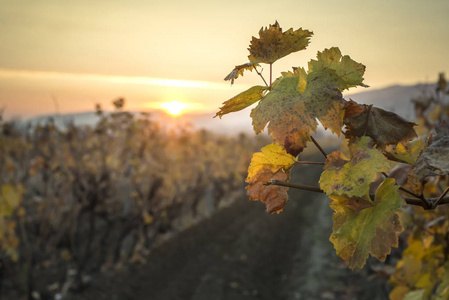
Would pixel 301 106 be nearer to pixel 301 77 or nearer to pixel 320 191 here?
pixel 301 77

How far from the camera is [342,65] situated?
79 centimetres

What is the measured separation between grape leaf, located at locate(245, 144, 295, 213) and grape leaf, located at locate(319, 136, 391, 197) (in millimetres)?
106

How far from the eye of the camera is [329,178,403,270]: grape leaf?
0.75m

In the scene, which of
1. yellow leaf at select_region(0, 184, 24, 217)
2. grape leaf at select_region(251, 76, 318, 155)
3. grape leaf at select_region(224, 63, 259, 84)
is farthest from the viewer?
yellow leaf at select_region(0, 184, 24, 217)

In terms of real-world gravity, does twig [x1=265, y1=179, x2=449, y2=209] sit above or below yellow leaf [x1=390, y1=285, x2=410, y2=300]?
above

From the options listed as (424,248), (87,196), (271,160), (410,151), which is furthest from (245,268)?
(271,160)

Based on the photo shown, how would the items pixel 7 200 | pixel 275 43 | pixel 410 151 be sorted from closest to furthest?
→ pixel 275 43 → pixel 410 151 → pixel 7 200

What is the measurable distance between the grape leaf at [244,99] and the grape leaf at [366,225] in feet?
0.91

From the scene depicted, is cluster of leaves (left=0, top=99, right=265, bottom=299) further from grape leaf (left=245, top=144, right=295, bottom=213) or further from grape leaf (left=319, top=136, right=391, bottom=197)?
grape leaf (left=319, top=136, right=391, bottom=197)

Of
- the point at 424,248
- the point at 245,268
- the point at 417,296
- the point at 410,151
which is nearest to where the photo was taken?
the point at 410,151

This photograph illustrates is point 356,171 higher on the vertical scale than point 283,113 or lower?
lower

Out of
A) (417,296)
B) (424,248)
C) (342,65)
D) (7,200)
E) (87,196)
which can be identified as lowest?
(87,196)

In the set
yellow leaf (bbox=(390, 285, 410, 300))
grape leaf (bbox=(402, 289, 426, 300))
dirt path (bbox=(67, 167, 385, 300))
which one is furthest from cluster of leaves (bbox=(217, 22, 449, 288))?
dirt path (bbox=(67, 167, 385, 300))

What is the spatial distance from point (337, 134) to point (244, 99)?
0.22m
